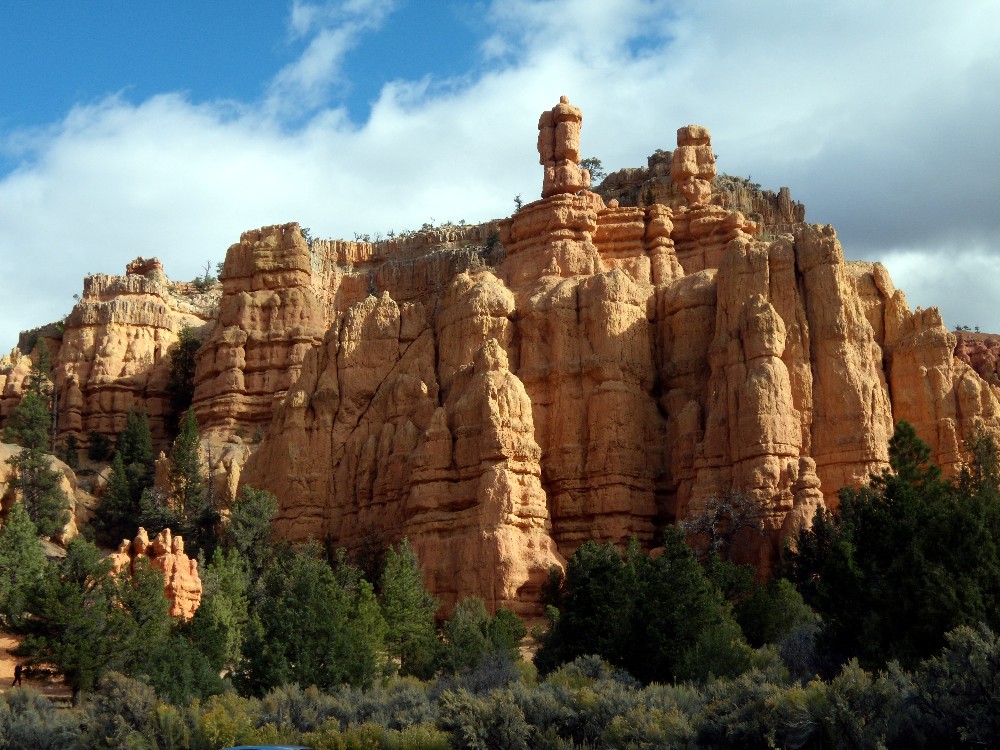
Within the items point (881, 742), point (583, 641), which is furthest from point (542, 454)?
point (881, 742)

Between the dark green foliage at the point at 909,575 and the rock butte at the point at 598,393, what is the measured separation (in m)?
12.2

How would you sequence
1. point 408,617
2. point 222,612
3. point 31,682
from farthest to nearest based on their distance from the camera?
1. point 222,612
2. point 31,682
3. point 408,617

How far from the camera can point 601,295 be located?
218ft

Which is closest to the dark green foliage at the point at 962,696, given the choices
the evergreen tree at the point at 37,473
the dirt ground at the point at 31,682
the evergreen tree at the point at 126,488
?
the dirt ground at the point at 31,682

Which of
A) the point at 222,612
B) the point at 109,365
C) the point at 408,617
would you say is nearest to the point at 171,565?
the point at 222,612

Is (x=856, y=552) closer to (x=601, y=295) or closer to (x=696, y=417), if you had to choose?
(x=696, y=417)

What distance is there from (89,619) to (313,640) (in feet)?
30.7

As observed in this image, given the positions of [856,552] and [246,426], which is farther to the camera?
[246,426]

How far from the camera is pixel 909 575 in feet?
135

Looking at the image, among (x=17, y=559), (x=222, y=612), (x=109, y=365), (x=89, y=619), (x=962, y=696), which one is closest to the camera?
(x=962, y=696)

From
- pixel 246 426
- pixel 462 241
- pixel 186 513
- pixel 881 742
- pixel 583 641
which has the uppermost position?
pixel 462 241

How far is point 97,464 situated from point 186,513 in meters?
14.7

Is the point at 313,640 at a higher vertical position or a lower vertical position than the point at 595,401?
lower

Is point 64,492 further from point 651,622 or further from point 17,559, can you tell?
point 651,622
